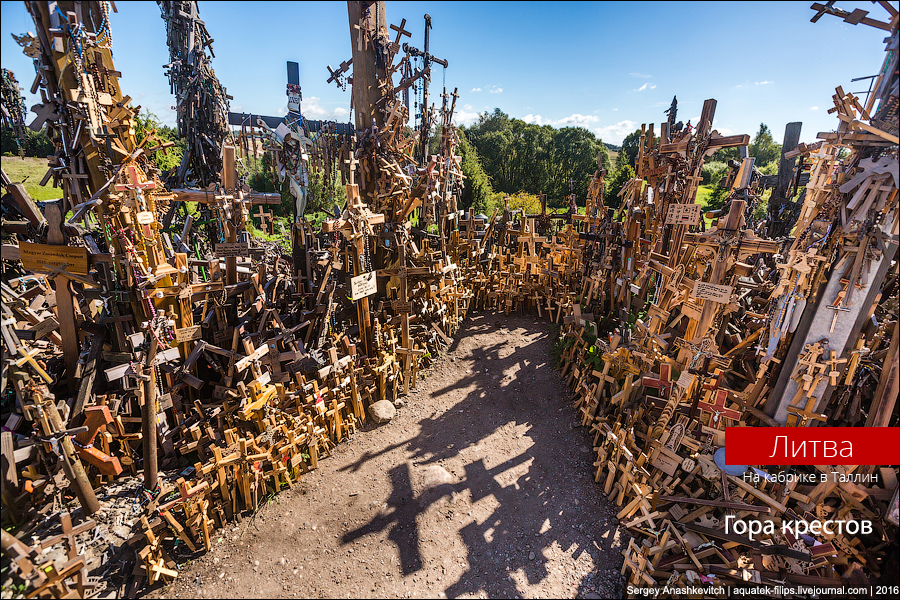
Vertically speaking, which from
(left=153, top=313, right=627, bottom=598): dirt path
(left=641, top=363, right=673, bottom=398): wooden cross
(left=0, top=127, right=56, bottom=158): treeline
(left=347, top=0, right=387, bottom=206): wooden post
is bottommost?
(left=153, top=313, right=627, bottom=598): dirt path

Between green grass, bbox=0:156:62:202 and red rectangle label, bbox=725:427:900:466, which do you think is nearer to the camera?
red rectangle label, bbox=725:427:900:466

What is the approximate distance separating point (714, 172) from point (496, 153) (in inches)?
570

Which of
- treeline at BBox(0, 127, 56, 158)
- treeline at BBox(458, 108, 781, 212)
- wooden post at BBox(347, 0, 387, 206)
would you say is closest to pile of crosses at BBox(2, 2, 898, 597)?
treeline at BBox(0, 127, 56, 158)

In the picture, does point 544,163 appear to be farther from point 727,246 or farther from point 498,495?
point 498,495

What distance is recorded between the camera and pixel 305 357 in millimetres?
5520

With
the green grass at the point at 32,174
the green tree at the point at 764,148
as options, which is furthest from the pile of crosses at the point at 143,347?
the green tree at the point at 764,148

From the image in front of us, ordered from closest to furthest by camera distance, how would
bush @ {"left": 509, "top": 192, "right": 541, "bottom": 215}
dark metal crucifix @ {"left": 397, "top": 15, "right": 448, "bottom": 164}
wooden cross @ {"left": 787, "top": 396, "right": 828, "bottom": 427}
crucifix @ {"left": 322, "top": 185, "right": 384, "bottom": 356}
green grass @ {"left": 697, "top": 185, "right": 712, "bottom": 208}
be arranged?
wooden cross @ {"left": 787, "top": 396, "right": 828, "bottom": 427} < crucifix @ {"left": 322, "top": 185, "right": 384, "bottom": 356} < dark metal crucifix @ {"left": 397, "top": 15, "right": 448, "bottom": 164} < bush @ {"left": 509, "top": 192, "right": 541, "bottom": 215} < green grass @ {"left": 697, "top": 185, "right": 712, "bottom": 208}

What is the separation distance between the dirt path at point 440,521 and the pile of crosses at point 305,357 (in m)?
0.34

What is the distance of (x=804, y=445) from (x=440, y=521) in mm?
4293

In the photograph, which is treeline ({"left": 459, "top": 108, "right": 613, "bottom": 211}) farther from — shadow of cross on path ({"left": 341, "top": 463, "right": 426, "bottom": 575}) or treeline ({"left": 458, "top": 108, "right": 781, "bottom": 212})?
shadow of cross on path ({"left": 341, "top": 463, "right": 426, "bottom": 575})

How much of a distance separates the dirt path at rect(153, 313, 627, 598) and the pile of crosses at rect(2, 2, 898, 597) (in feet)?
1.12

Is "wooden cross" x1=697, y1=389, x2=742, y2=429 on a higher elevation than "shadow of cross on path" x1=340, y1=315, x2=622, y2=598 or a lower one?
higher

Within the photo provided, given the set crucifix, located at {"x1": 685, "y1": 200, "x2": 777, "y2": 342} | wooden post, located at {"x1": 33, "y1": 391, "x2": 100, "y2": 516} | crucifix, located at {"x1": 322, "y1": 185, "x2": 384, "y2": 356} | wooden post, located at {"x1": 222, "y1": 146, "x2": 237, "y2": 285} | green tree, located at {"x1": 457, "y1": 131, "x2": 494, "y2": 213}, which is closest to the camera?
wooden post, located at {"x1": 33, "y1": 391, "x2": 100, "y2": 516}

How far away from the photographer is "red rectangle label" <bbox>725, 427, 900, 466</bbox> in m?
4.38
